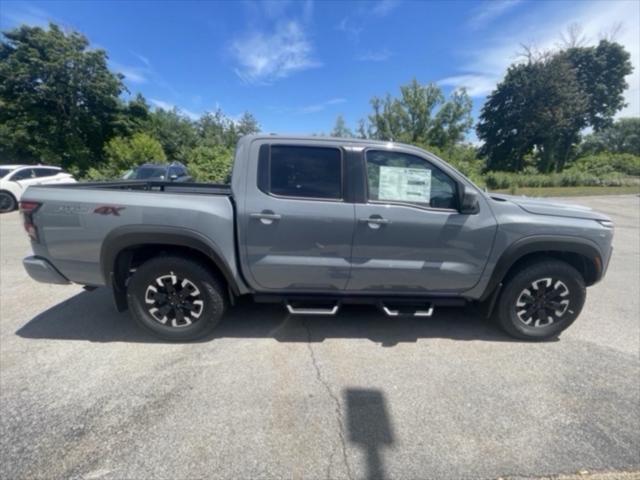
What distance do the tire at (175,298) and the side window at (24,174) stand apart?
465 inches

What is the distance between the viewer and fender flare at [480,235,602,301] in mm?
2836

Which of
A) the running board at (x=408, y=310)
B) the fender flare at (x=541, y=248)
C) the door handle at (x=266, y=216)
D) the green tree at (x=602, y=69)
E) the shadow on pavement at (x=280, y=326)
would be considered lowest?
the shadow on pavement at (x=280, y=326)

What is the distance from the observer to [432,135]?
27984mm

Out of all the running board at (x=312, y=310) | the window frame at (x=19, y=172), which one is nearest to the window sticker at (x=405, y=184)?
the running board at (x=312, y=310)

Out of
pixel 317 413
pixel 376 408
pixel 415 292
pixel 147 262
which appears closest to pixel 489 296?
pixel 415 292

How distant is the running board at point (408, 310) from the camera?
288cm

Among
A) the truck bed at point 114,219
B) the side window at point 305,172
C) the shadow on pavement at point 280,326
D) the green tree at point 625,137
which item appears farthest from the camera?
the green tree at point 625,137

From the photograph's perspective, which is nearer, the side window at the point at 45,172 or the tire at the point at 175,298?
the tire at the point at 175,298

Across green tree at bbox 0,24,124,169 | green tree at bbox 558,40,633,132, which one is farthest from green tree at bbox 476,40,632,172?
green tree at bbox 0,24,124,169

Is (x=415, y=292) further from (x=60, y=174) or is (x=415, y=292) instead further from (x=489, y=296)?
(x=60, y=174)

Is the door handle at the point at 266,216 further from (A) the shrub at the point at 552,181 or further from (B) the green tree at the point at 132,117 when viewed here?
(B) the green tree at the point at 132,117

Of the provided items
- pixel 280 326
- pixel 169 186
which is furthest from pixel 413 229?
pixel 169 186

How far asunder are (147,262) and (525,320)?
3.82m

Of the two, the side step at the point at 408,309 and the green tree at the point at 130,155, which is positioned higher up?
the green tree at the point at 130,155
